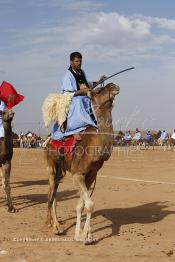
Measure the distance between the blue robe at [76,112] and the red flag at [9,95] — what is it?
3.67 metres

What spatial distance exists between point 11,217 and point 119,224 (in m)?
2.74

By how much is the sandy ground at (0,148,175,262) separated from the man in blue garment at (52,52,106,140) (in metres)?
2.10

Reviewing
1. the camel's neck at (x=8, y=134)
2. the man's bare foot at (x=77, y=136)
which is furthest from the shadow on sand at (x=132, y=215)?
the camel's neck at (x=8, y=134)

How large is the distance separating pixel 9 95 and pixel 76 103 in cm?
426

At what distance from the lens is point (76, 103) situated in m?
9.88

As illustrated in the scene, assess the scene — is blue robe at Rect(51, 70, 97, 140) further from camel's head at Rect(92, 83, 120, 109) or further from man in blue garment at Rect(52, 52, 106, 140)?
camel's head at Rect(92, 83, 120, 109)

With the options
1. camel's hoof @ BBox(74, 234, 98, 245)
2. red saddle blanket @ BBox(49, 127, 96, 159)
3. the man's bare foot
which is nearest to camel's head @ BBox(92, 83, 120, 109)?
red saddle blanket @ BBox(49, 127, 96, 159)

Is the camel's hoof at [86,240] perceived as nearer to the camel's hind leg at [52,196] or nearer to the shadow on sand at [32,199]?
the camel's hind leg at [52,196]

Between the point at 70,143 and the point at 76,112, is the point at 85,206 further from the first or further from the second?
the point at 76,112

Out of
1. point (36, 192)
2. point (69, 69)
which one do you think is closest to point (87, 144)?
point (69, 69)

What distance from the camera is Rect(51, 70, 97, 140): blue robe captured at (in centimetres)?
970

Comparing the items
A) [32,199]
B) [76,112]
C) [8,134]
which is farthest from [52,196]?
[32,199]

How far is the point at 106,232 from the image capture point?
10305mm

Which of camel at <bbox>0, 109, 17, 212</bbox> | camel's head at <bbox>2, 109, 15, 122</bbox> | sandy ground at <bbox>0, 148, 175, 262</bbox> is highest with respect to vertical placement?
camel's head at <bbox>2, 109, 15, 122</bbox>
